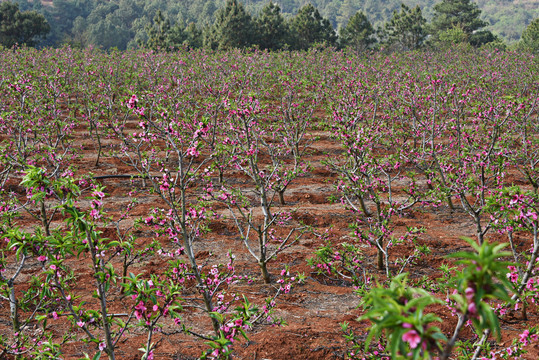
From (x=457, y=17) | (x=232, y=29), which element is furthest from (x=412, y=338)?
(x=457, y=17)

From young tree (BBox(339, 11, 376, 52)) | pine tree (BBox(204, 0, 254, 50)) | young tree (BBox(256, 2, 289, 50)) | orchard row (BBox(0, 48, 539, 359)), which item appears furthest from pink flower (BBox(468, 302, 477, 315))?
young tree (BBox(339, 11, 376, 52))

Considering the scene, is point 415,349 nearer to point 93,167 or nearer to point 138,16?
point 93,167

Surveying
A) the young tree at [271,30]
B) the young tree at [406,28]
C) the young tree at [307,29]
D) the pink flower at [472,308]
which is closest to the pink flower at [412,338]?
the pink flower at [472,308]

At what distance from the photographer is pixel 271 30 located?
51.7 m

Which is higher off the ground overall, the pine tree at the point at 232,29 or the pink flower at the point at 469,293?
the pine tree at the point at 232,29

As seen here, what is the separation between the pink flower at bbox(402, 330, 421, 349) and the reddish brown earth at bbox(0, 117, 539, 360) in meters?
3.92

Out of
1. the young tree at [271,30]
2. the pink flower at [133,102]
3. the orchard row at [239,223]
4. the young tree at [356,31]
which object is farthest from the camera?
the young tree at [356,31]

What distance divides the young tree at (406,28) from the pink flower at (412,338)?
207 feet

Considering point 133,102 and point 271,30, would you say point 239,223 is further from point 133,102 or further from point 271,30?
point 271,30

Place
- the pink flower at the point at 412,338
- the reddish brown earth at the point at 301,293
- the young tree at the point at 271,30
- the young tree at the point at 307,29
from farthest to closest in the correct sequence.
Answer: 1. the young tree at the point at 307,29
2. the young tree at the point at 271,30
3. the reddish brown earth at the point at 301,293
4. the pink flower at the point at 412,338

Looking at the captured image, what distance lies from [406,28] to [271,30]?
21.5m

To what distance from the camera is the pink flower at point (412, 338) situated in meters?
1.96

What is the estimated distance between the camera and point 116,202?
11.8m

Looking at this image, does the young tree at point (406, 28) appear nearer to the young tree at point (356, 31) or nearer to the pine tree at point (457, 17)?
the young tree at point (356, 31)
